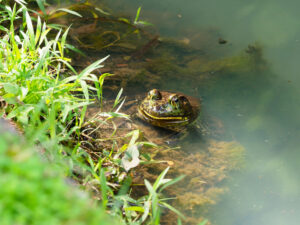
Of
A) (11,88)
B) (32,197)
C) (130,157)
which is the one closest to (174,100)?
(130,157)

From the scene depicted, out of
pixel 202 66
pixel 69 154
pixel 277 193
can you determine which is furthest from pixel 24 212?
pixel 202 66

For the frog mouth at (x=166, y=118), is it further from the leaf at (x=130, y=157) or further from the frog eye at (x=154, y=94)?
the leaf at (x=130, y=157)

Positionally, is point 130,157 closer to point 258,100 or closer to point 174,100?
point 174,100

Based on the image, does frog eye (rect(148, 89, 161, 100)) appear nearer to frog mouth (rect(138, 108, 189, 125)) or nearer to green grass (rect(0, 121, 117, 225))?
frog mouth (rect(138, 108, 189, 125))

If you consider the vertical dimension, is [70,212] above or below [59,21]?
above

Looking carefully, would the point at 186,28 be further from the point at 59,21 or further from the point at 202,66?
the point at 59,21

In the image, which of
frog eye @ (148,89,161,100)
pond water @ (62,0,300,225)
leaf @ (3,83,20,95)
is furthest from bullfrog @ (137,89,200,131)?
leaf @ (3,83,20,95)
